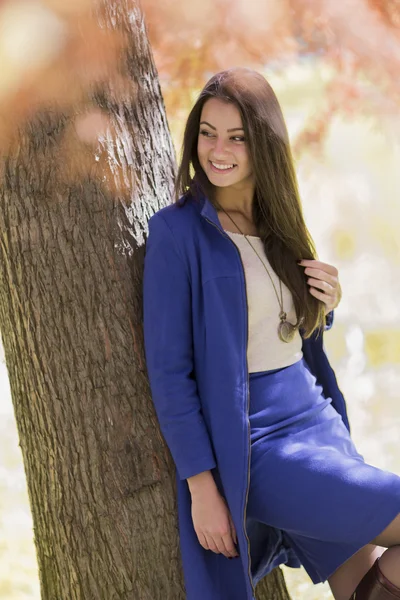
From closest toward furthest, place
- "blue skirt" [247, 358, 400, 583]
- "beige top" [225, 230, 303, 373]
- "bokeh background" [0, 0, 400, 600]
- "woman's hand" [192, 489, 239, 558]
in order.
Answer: "blue skirt" [247, 358, 400, 583], "woman's hand" [192, 489, 239, 558], "beige top" [225, 230, 303, 373], "bokeh background" [0, 0, 400, 600]

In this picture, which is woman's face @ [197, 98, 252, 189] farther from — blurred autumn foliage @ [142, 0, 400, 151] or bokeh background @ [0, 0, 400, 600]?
blurred autumn foliage @ [142, 0, 400, 151]

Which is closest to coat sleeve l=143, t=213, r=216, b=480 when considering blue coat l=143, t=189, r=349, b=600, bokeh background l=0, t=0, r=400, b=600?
blue coat l=143, t=189, r=349, b=600

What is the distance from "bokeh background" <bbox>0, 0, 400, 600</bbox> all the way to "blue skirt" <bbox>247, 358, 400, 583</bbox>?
0.06 metres

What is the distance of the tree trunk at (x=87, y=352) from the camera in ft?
7.02

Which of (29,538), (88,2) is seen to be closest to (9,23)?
(88,2)

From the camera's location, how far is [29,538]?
151 inches

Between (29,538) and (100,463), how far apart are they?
6.28 ft

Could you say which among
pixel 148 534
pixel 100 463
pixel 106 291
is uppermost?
pixel 106 291

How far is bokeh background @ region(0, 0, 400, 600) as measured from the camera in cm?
346

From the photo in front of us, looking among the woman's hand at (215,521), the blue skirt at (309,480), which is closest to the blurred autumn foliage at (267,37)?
the blue skirt at (309,480)

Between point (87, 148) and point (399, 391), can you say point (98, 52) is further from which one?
point (399, 391)

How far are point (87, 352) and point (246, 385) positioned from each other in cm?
44

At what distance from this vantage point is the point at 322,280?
2.34 meters

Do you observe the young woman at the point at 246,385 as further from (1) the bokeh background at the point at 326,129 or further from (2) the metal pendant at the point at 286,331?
(1) the bokeh background at the point at 326,129
